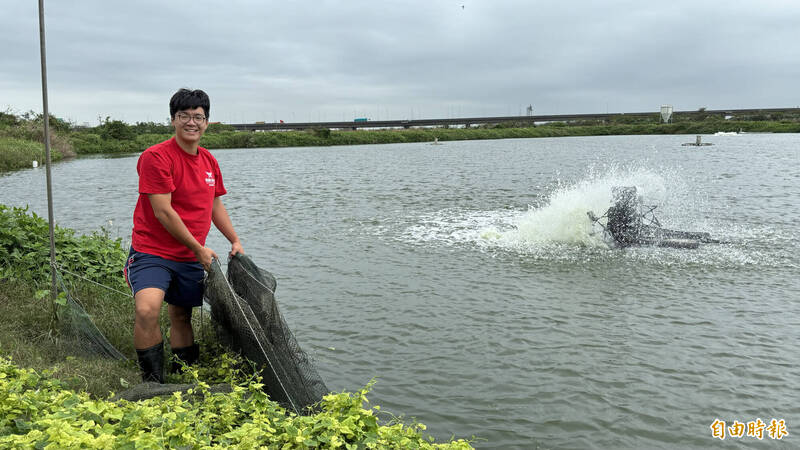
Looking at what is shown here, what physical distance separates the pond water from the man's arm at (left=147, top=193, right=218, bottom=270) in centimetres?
240

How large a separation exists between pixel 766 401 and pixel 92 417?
5841 millimetres

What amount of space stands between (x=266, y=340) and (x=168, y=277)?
0.95 metres

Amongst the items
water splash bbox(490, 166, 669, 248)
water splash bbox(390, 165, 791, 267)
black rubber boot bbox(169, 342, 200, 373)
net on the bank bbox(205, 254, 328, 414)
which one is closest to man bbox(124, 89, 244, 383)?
net on the bank bbox(205, 254, 328, 414)

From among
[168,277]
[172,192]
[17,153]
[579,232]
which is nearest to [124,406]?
[168,277]

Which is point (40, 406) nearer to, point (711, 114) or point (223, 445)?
point (223, 445)

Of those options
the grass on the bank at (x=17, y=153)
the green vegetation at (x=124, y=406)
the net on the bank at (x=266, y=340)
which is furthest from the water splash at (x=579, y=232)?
the grass on the bank at (x=17, y=153)

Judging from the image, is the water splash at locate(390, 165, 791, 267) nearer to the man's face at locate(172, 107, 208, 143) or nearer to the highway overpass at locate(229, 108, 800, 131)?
the man's face at locate(172, 107, 208, 143)

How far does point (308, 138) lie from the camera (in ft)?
316

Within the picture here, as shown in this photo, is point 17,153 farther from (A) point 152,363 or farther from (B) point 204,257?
(B) point 204,257

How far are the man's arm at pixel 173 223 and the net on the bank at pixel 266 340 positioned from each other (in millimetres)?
167

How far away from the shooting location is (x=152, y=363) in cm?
472

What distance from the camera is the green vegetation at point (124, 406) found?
3088 mm

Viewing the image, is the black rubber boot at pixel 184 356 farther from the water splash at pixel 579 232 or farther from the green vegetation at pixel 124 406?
the water splash at pixel 579 232

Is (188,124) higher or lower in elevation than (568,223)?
higher
